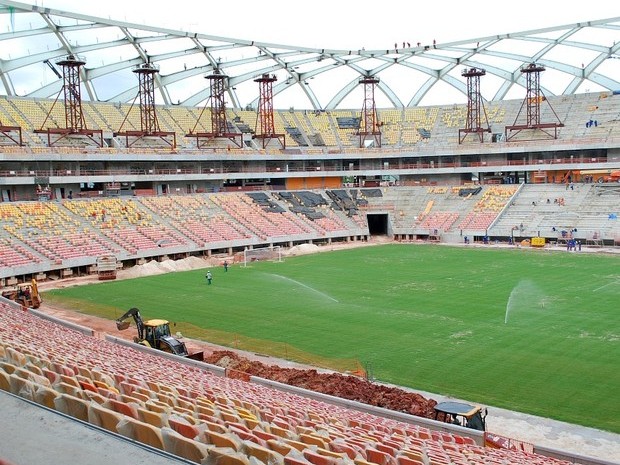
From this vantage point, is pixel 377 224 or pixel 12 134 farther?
pixel 377 224

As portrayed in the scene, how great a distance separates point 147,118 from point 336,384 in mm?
57786

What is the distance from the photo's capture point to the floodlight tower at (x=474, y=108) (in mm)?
73562

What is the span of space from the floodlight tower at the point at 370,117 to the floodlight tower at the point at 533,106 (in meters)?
16.6

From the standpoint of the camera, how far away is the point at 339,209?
7500 centimetres

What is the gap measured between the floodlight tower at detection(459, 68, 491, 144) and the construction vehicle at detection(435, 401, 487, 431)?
6156 cm

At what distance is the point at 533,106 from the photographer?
258 ft

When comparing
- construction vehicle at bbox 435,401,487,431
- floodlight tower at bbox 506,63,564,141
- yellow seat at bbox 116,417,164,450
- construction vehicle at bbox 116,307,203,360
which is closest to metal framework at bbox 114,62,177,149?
floodlight tower at bbox 506,63,564,141

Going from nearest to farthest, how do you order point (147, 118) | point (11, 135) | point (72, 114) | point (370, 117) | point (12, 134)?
point (11, 135)
point (12, 134)
point (72, 114)
point (147, 118)
point (370, 117)

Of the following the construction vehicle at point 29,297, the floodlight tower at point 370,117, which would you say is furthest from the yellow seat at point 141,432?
the floodlight tower at point 370,117

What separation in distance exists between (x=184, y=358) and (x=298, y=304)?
13475mm

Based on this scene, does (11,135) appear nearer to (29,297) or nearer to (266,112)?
(29,297)

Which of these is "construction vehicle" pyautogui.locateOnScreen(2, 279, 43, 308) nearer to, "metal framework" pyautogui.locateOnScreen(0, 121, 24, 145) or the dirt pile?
the dirt pile

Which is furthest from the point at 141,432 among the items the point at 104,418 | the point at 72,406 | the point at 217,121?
the point at 217,121

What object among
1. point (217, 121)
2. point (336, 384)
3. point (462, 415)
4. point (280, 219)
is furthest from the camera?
point (217, 121)
